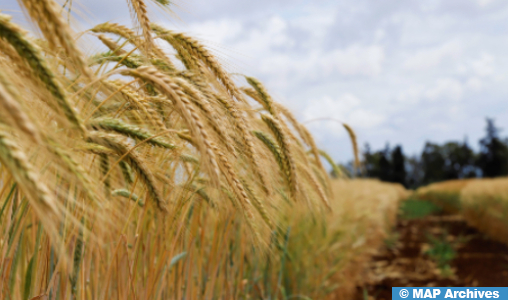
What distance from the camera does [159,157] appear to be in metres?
1.58

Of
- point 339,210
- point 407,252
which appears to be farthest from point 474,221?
point 339,210

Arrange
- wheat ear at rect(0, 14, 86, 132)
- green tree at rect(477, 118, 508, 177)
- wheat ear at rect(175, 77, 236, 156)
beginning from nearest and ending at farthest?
wheat ear at rect(0, 14, 86, 132) → wheat ear at rect(175, 77, 236, 156) → green tree at rect(477, 118, 508, 177)

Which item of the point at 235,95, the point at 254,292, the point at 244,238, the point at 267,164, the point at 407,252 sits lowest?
the point at 407,252

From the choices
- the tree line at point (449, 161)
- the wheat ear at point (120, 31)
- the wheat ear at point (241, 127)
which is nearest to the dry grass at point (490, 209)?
the wheat ear at point (241, 127)

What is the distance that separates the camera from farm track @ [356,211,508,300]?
16.1ft

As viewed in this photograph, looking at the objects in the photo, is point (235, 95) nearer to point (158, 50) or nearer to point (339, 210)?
point (158, 50)

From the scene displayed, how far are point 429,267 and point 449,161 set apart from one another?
Answer: 2676 inches

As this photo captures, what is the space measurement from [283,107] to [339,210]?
3.57 meters

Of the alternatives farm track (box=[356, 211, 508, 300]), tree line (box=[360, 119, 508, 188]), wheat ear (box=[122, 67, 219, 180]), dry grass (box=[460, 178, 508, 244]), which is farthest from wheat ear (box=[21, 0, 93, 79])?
tree line (box=[360, 119, 508, 188])

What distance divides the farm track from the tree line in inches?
1954

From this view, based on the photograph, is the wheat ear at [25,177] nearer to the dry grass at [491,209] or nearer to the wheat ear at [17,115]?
the wheat ear at [17,115]

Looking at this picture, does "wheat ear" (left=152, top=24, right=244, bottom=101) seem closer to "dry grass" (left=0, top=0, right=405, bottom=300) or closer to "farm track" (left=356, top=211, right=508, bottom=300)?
"dry grass" (left=0, top=0, right=405, bottom=300)

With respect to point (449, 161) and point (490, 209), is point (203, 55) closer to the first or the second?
point (490, 209)

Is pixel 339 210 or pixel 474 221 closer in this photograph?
pixel 339 210
